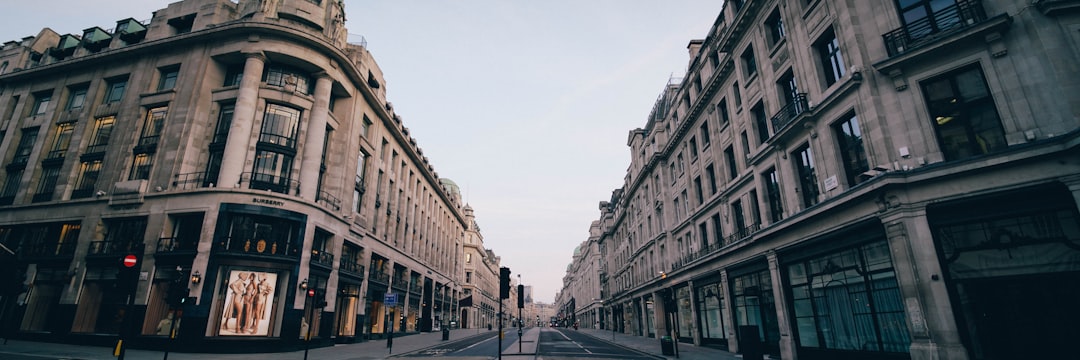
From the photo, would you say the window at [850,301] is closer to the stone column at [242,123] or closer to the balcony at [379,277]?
the stone column at [242,123]

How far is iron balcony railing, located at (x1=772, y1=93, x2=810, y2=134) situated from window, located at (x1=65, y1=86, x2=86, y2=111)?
155 ft

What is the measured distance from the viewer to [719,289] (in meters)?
27.3

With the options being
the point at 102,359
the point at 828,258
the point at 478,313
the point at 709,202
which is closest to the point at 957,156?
the point at 828,258

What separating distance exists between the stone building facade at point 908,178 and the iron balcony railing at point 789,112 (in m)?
0.08

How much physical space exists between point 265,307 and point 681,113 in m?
31.3

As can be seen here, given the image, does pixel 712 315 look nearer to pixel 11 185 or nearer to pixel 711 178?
pixel 711 178

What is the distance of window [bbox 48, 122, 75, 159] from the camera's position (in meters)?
31.1

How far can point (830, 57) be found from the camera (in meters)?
17.0

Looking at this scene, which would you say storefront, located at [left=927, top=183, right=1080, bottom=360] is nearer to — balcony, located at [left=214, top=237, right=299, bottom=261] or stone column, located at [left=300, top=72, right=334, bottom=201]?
balcony, located at [left=214, top=237, right=299, bottom=261]

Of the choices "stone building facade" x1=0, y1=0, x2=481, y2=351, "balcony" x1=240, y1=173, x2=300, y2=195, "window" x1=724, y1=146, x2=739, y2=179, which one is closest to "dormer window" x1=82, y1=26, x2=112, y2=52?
"stone building facade" x1=0, y1=0, x2=481, y2=351

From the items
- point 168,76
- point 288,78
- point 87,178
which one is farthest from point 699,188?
point 87,178

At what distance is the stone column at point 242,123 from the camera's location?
24.5 meters

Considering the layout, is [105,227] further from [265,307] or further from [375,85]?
[375,85]

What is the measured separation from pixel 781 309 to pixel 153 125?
129 feet
